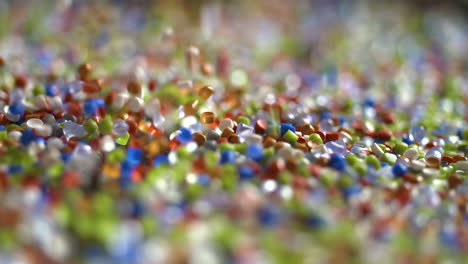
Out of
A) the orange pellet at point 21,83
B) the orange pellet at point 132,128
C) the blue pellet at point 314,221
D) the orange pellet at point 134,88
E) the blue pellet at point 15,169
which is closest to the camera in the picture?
the blue pellet at point 314,221

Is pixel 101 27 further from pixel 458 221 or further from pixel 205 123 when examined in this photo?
pixel 458 221

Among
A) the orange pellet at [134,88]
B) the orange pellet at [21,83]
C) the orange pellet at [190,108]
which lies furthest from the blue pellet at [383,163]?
the orange pellet at [21,83]

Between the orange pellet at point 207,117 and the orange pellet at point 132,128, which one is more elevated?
the orange pellet at point 207,117

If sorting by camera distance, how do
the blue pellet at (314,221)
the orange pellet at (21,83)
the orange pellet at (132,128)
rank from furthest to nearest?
the orange pellet at (21,83) → the orange pellet at (132,128) → the blue pellet at (314,221)

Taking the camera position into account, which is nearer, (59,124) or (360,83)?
(59,124)

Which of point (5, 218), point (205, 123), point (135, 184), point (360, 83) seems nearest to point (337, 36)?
point (360, 83)

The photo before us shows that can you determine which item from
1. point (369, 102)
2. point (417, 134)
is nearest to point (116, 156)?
Answer: point (417, 134)

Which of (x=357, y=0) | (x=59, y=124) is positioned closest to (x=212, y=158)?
(x=59, y=124)

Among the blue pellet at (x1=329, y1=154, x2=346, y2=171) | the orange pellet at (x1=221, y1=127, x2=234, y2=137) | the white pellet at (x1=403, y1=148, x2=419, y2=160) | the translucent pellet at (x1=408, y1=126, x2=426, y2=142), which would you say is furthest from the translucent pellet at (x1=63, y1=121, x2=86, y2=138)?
the translucent pellet at (x1=408, y1=126, x2=426, y2=142)

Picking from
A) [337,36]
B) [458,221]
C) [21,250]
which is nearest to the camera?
[21,250]

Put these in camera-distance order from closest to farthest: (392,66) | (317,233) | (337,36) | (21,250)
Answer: (21,250) → (317,233) → (392,66) → (337,36)

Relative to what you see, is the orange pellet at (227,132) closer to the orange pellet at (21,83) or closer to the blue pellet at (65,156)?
the blue pellet at (65,156)
